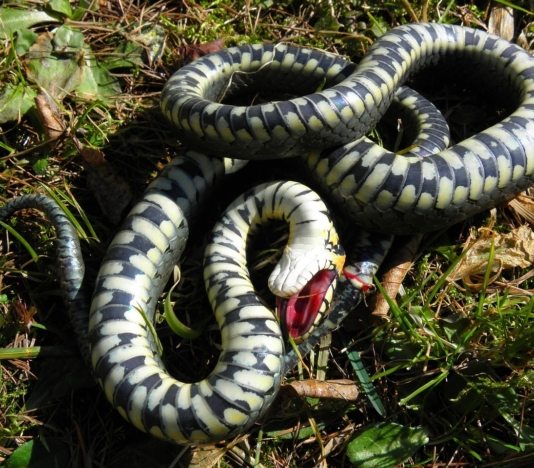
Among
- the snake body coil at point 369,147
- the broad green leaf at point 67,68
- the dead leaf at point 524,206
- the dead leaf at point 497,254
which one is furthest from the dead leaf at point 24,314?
the dead leaf at point 524,206

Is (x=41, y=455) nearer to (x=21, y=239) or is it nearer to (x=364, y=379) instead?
(x=21, y=239)

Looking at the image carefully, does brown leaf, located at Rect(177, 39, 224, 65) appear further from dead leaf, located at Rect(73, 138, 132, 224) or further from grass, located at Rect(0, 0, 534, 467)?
dead leaf, located at Rect(73, 138, 132, 224)

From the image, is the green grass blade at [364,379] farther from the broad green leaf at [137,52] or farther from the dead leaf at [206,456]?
the broad green leaf at [137,52]

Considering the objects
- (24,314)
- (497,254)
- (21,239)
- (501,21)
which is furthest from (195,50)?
(497,254)

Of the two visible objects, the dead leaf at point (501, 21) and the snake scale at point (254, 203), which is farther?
the dead leaf at point (501, 21)

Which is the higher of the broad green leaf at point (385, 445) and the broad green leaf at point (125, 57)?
the broad green leaf at point (125, 57)

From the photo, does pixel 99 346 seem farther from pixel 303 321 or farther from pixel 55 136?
pixel 55 136
